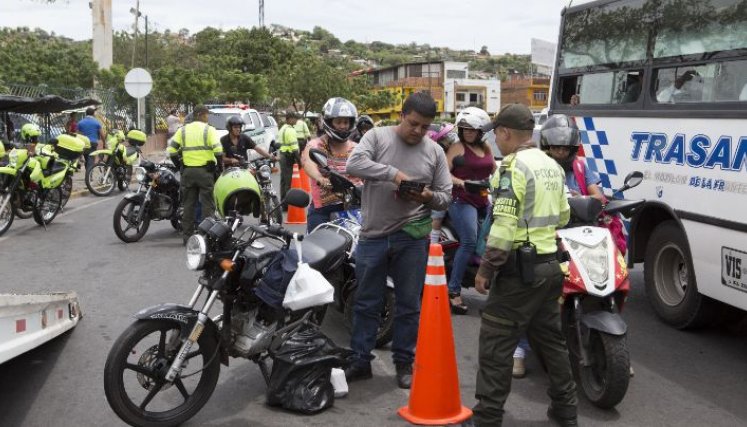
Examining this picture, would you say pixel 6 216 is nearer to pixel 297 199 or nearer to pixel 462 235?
A: pixel 462 235

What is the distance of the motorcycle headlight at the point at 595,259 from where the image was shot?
468 cm

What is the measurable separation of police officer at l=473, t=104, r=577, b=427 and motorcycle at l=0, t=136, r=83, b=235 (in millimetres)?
8812

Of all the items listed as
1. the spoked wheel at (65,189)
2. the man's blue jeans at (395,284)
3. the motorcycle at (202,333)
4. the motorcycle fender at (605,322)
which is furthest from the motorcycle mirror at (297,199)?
the spoked wheel at (65,189)

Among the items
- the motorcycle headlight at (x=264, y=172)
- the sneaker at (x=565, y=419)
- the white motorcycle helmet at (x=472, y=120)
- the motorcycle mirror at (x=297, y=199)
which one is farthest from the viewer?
the motorcycle headlight at (x=264, y=172)

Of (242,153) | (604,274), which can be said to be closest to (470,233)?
(604,274)

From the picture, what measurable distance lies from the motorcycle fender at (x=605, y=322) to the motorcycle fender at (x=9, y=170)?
8876mm

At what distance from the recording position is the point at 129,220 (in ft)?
35.2

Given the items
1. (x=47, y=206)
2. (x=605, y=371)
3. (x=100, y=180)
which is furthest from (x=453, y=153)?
(x=100, y=180)

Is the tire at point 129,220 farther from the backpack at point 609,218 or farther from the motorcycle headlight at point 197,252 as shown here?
the backpack at point 609,218

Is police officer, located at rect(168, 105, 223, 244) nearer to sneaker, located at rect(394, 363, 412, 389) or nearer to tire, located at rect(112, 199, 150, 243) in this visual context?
tire, located at rect(112, 199, 150, 243)

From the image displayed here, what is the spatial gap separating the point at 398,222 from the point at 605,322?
135 cm

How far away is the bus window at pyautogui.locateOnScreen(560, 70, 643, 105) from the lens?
23.3 feet

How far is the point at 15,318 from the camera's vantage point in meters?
4.43

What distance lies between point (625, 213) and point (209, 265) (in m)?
2.74
